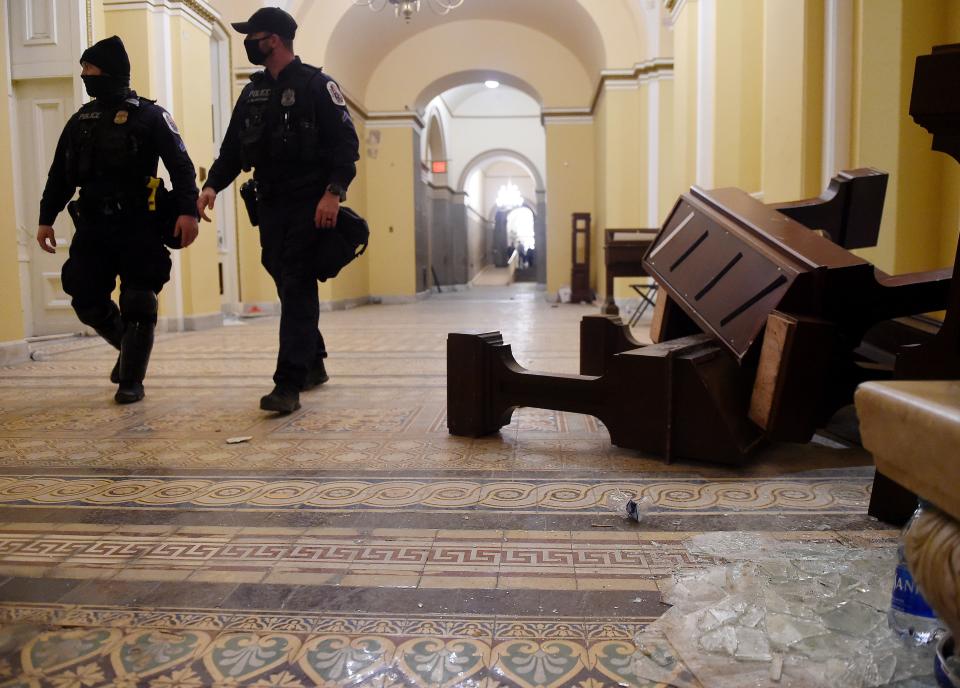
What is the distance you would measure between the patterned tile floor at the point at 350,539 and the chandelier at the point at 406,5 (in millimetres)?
8758

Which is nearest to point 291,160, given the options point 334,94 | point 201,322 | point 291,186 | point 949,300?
point 291,186

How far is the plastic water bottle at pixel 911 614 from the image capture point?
4.05ft

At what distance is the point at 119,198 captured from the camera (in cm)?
363

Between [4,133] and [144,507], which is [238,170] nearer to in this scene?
[144,507]

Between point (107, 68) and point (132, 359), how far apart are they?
56.3 inches

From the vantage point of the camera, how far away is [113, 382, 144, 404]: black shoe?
3828 mm

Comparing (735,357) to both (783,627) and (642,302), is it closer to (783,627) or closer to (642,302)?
(783,627)

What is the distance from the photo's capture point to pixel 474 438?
296cm

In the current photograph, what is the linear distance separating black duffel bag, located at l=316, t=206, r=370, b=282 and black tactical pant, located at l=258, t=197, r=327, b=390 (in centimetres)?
4

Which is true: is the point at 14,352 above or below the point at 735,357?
below

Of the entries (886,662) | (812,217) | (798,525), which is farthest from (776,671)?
(812,217)

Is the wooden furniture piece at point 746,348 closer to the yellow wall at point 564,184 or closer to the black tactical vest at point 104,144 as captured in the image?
the black tactical vest at point 104,144

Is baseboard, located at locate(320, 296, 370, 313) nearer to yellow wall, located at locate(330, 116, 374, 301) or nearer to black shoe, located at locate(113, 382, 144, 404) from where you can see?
yellow wall, located at locate(330, 116, 374, 301)

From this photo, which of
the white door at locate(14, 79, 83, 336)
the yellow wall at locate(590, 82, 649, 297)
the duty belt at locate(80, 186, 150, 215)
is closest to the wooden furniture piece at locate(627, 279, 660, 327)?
the yellow wall at locate(590, 82, 649, 297)
